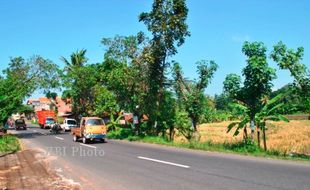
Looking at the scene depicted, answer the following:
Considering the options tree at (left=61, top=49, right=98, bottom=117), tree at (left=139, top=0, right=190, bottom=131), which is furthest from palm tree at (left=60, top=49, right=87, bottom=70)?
tree at (left=139, top=0, right=190, bottom=131)

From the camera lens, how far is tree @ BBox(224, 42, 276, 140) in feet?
60.5

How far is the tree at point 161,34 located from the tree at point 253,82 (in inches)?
388

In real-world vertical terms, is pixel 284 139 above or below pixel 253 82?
below

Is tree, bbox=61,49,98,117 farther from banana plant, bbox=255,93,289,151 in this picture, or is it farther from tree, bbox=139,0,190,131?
banana plant, bbox=255,93,289,151

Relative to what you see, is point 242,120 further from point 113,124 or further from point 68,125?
point 68,125

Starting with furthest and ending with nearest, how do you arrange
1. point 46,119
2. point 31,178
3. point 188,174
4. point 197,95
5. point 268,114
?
point 46,119, point 197,95, point 268,114, point 31,178, point 188,174

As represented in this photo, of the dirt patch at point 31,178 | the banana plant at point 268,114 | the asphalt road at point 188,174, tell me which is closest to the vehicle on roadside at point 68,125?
the dirt patch at point 31,178

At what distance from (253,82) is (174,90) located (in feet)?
34.4

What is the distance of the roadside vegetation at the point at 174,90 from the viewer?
18.5 meters

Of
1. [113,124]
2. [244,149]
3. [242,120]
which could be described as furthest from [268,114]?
[113,124]

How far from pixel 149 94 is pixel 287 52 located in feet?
47.6

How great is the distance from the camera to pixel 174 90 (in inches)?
1130

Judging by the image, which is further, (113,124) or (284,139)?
(113,124)

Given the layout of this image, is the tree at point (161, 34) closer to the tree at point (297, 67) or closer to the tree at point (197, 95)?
the tree at point (197, 95)
